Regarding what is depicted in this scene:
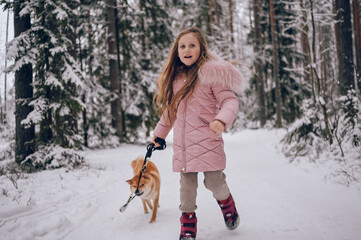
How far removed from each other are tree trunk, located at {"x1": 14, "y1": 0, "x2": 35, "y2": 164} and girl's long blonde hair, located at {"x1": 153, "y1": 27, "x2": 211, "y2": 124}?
5.18 meters

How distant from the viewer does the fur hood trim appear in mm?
2459

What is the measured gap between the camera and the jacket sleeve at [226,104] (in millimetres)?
2182

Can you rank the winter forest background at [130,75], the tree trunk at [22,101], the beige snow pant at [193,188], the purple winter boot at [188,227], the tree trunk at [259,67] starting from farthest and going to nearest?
1. the tree trunk at [259,67]
2. the tree trunk at [22,101]
3. the winter forest background at [130,75]
4. the beige snow pant at [193,188]
5. the purple winter boot at [188,227]

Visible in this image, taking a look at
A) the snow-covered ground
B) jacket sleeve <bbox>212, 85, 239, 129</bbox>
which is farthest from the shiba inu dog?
jacket sleeve <bbox>212, 85, 239, 129</bbox>

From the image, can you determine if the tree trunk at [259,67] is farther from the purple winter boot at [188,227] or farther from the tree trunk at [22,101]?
the purple winter boot at [188,227]

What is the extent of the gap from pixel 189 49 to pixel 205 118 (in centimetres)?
86

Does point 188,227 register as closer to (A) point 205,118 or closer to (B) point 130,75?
(A) point 205,118

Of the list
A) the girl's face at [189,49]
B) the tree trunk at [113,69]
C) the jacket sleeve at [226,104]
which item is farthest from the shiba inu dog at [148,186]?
the tree trunk at [113,69]

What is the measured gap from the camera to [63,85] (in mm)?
6488

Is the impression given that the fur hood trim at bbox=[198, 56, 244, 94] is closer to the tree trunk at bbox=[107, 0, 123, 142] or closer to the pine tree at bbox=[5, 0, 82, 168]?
the pine tree at bbox=[5, 0, 82, 168]

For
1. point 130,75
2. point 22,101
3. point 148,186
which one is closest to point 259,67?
point 130,75

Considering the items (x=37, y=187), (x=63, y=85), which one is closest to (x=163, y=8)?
(x=63, y=85)

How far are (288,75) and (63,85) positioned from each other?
13.2 meters

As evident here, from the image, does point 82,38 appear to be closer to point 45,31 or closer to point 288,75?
point 45,31
